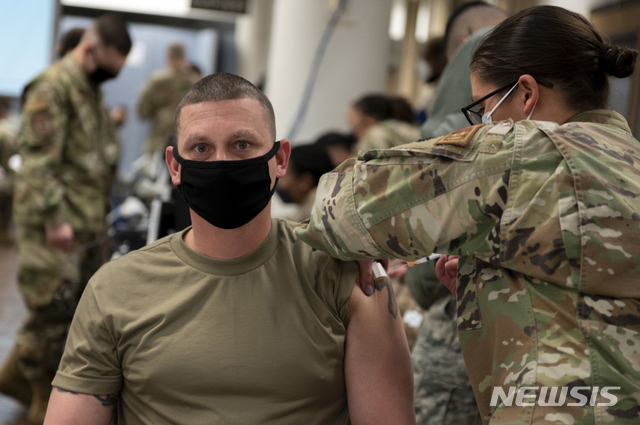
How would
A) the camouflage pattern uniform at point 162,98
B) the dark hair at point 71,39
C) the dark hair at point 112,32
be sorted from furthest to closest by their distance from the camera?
the camouflage pattern uniform at point 162,98 < the dark hair at point 71,39 < the dark hair at point 112,32

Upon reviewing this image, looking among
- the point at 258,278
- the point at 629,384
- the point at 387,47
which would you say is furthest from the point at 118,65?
the point at 629,384

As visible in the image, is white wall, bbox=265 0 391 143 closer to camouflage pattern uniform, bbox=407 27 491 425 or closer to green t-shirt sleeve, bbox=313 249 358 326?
camouflage pattern uniform, bbox=407 27 491 425

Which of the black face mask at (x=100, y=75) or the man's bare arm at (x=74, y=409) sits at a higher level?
the black face mask at (x=100, y=75)

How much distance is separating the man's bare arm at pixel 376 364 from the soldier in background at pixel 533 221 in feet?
0.91

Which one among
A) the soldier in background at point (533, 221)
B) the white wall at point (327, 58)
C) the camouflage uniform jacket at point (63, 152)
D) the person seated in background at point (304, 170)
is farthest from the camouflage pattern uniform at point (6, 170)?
the soldier in background at point (533, 221)

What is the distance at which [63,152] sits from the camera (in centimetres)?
320

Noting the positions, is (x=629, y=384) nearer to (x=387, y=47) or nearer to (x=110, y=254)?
(x=110, y=254)

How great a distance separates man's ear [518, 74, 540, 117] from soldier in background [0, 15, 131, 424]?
2.29 meters

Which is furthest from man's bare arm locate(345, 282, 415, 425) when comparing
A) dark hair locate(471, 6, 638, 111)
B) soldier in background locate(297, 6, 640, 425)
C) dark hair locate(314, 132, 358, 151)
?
dark hair locate(314, 132, 358, 151)

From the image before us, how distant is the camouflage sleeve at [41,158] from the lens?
9.92 ft

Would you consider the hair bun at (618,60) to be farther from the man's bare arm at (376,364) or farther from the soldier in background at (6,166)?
the soldier in background at (6,166)

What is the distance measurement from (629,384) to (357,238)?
499mm

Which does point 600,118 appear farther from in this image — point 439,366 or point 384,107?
point 384,107

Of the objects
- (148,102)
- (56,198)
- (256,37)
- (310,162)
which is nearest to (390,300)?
(310,162)
